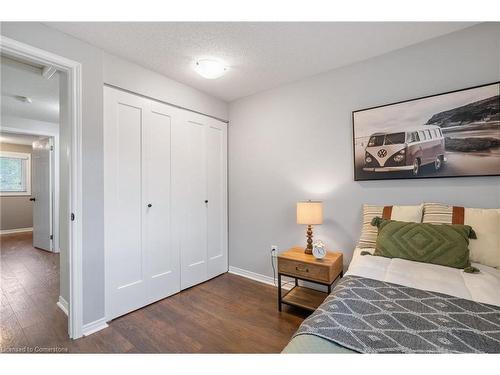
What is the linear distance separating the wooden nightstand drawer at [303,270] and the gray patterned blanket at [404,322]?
2.67 ft

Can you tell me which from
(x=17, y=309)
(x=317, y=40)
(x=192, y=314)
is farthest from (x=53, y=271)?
(x=317, y=40)

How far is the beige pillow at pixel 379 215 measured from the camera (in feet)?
5.95

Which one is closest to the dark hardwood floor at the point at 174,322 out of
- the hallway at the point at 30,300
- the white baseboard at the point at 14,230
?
the hallway at the point at 30,300

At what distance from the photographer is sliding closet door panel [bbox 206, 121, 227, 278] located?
9.76 feet

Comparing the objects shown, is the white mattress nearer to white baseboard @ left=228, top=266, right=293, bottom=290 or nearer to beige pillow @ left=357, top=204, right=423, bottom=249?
beige pillow @ left=357, top=204, right=423, bottom=249

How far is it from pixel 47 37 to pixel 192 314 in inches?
97.2

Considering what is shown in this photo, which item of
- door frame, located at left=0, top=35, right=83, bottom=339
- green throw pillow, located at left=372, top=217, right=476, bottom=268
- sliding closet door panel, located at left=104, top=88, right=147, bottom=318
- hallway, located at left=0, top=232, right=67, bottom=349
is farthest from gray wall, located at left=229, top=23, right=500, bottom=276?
hallway, located at left=0, top=232, right=67, bottom=349

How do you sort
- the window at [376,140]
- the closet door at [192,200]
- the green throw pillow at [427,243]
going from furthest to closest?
the closet door at [192,200]
the window at [376,140]
the green throw pillow at [427,243]

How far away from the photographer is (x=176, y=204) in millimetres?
2580

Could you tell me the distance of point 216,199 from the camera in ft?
10.1

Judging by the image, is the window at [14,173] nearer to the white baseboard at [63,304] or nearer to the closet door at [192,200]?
the white baseboard at [63,304]

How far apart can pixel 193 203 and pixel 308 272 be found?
149cm

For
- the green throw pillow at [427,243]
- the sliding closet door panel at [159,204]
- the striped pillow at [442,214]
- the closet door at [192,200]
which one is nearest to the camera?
the green throw pillow at [427,243]

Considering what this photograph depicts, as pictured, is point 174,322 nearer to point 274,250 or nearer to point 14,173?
point 274,250
